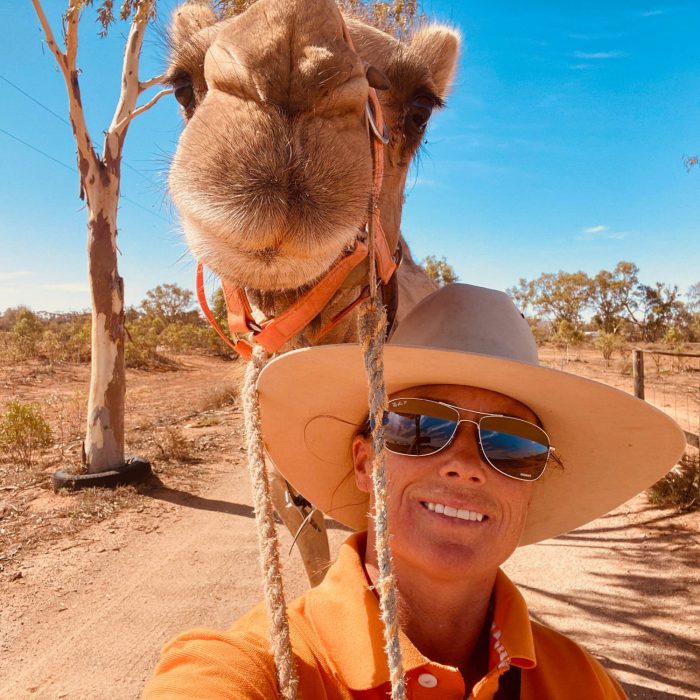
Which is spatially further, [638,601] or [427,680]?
[638,601]

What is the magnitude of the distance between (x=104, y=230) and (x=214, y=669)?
22.8 feet

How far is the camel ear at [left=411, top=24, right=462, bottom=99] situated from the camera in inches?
102

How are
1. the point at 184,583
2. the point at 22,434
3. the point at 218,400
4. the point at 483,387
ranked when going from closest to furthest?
the point at 483,387 < the point at 184,583 < the point at 22,434 < the point at 218,400

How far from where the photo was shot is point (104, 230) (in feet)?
22.7

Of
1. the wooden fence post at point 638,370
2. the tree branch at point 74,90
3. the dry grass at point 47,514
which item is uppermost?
the tree branch at point 74,90

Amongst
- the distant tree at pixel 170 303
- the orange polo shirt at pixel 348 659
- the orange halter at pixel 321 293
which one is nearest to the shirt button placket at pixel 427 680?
the orange polo shirt at pixel 348 659

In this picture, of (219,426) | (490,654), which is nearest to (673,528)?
(490,654)

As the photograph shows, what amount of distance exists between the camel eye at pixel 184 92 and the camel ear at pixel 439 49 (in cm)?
108

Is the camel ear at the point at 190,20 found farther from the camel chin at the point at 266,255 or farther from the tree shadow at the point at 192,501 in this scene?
the tree shadow at the point at 192,501

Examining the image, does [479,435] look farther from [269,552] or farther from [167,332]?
[167,332]

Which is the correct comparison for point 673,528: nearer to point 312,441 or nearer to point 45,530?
point 312,441

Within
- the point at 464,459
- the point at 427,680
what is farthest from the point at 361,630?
the point at 464,459

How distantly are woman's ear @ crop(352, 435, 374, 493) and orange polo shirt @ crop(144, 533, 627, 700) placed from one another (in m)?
0.20

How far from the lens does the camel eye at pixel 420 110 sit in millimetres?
2291
